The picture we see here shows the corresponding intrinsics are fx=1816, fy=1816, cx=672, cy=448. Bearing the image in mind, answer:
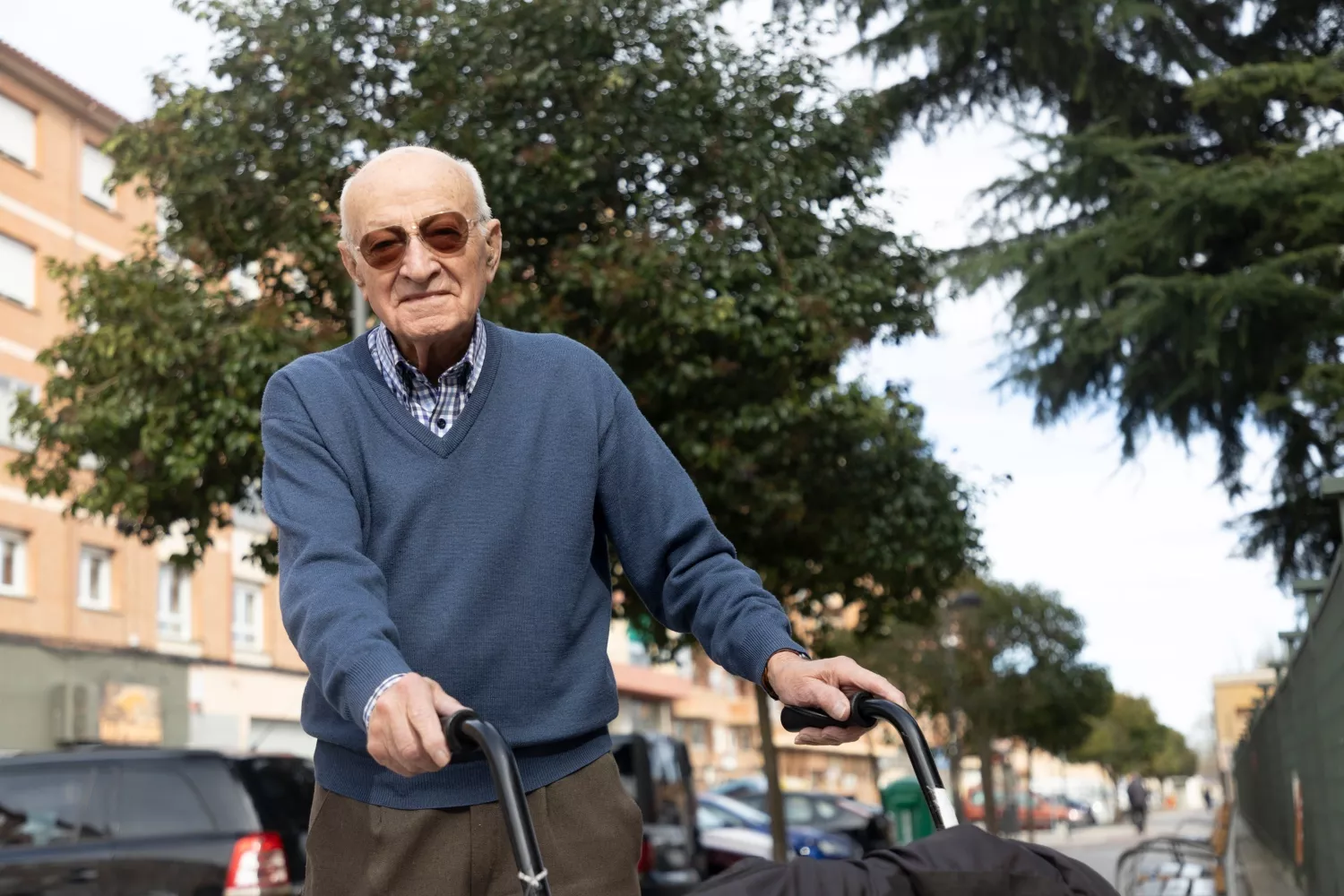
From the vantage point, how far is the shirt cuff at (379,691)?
2064 mm

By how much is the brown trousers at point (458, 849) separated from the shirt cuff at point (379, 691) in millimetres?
361

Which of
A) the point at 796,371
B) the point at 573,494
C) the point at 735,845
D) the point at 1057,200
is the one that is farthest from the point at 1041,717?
the point at 573,494

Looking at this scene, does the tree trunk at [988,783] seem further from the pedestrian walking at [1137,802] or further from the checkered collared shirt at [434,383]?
the checkered collared shirt at [434,383]

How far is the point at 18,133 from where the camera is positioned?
33.2 m

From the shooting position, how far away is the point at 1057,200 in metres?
13.2

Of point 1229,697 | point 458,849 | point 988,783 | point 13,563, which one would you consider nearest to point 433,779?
point 458,849

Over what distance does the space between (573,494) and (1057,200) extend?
11214 millimetres

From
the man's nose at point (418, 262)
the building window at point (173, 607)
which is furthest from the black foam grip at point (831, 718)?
the building window at point (173, 607)

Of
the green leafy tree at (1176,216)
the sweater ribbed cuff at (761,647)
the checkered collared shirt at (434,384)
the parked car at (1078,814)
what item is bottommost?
the parked car at (1078,814)

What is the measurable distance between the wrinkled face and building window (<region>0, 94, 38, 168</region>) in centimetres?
3240

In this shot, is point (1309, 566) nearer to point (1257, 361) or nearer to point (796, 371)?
point (1257, 361)

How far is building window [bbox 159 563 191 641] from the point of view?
36.6m

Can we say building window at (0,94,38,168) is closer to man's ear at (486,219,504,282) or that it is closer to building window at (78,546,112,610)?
building window at (78,546,112,610)

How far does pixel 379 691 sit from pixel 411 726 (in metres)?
0.07
